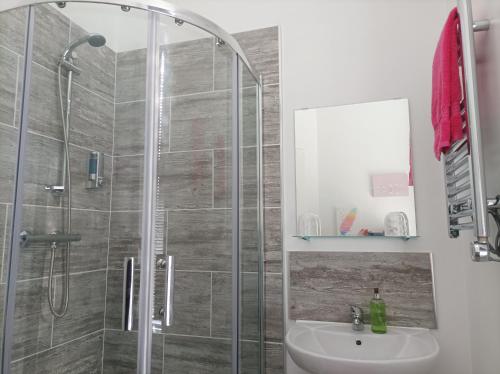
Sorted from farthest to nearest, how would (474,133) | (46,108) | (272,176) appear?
(272,176)
(46,108)
(474,133)

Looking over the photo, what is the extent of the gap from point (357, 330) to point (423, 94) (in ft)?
3.79

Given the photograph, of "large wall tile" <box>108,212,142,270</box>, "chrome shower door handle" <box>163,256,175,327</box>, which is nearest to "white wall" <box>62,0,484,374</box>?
"chrome shower door handle" <box>163,256,175,327</box>

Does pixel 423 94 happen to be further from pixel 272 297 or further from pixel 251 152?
pixel 272 297

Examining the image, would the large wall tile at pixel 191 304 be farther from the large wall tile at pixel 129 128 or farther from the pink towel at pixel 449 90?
the pink towel at pixel 449 90

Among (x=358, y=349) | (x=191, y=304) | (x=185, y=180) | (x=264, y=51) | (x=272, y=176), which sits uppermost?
(x=264, y=51)

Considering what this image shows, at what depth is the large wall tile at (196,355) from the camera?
1296 mm

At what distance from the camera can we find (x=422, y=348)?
1.49 m

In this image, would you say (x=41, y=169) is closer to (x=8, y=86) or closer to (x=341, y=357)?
(x=8, y=86)

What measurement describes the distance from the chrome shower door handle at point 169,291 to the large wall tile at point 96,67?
24.5 inches

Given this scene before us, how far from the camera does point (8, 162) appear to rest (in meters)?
1.34

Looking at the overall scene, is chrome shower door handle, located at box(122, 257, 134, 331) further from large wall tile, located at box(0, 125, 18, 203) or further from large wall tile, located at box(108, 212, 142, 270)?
large wall tile, located at box(0, 125, 18, 203)

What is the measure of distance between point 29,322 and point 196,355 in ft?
1.92

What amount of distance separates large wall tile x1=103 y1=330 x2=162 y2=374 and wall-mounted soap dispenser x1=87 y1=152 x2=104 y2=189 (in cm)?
51

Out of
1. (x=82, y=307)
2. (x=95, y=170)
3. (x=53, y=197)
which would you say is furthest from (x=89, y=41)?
(x=82, y=307)
